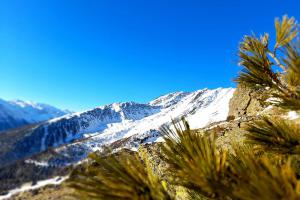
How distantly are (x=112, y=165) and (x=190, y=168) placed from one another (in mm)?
477

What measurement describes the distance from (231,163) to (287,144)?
0.66 meters

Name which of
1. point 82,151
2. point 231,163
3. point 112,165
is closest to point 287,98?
point 231,163

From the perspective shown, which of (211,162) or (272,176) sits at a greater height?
(211,162)

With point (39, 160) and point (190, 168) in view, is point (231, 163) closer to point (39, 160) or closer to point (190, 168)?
point (190, 168)

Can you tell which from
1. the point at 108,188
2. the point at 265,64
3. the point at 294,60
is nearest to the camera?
the point at 108,188

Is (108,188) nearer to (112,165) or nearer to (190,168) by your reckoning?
(112,165)

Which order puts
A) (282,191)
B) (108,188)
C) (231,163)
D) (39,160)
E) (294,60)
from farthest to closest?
1. (39,160)
2. (294,60)
3. (231,163)
4. (108,188)
5. (282,191)

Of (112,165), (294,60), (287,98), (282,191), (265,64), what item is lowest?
(282,191)

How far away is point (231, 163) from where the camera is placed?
213 cm

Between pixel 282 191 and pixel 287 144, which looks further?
pixel 287 144

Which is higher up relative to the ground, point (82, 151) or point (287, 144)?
point (82, 151)

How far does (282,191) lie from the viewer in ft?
4.54

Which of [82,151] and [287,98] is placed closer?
[287,98]

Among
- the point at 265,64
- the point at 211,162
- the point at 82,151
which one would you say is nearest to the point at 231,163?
the point at 211,162
